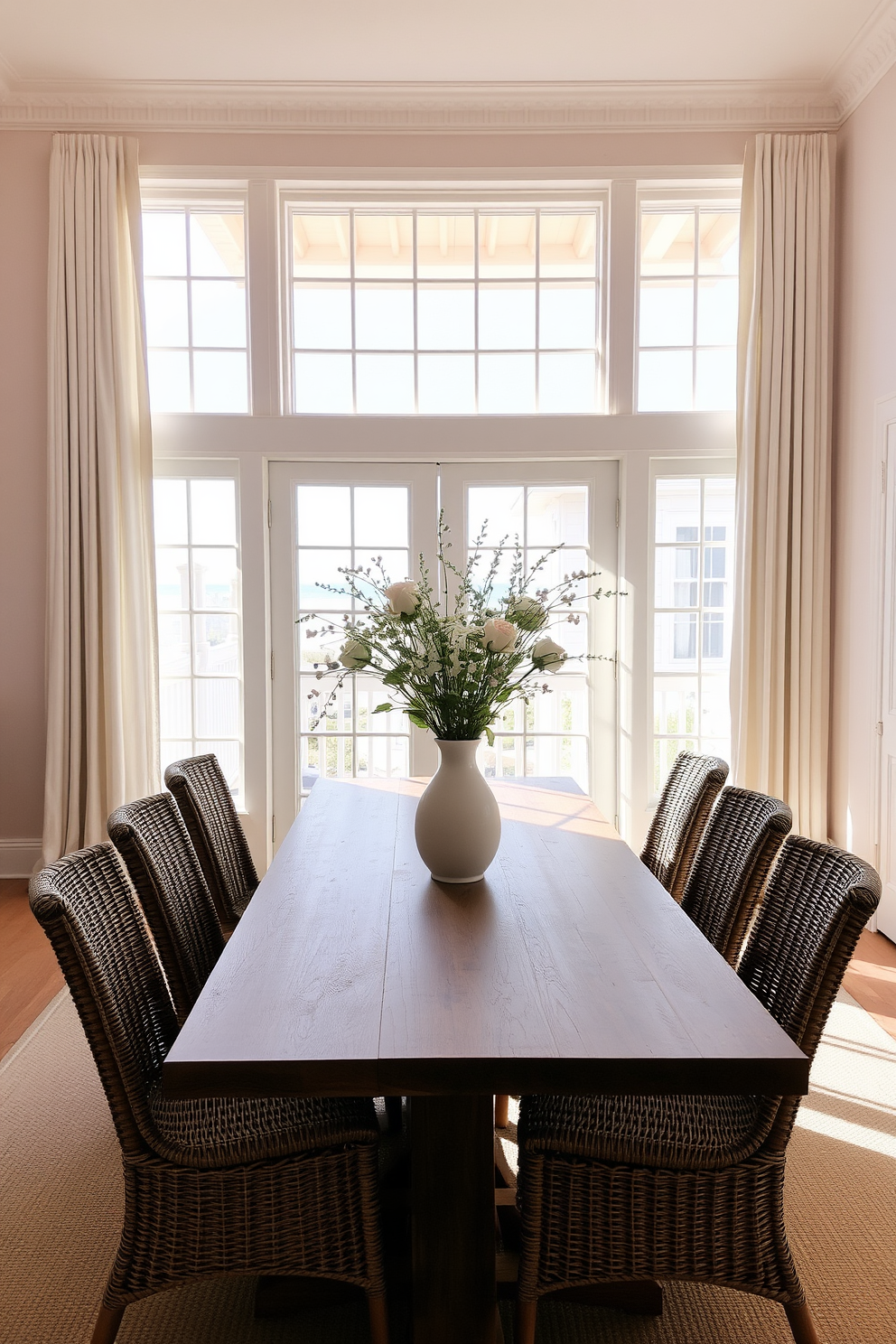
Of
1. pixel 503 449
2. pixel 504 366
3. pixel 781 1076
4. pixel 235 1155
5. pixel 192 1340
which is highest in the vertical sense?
pixel 504 366

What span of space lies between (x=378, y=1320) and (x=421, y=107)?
4527 millimetres

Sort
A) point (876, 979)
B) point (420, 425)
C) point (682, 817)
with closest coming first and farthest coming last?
point (682, 817) < point (876, 979) < point (420, 425)

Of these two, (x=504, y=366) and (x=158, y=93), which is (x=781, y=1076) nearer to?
(x=504, y=366)

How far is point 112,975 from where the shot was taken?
154cm

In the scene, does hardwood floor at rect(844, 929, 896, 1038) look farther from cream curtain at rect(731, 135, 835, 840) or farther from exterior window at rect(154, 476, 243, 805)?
exterior window at rect(154, 476, 243, 805)

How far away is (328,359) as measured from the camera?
4.38 m

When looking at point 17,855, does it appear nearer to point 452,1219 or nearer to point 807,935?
point 452,1219

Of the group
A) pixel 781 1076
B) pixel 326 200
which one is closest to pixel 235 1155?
pixel 781 1076

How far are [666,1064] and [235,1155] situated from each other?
2.39ft

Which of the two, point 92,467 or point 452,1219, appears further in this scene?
point 92,467

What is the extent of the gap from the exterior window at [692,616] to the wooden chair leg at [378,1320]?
3.17m

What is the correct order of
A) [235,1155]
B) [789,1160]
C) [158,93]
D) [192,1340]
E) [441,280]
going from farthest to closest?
1. [441,280]
2. [158,93]
3. [789,1160]
4. [192,1340]
5. [235,1155]

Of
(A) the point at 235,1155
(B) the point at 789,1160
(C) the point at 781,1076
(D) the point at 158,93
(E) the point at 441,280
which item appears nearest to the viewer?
(C) the point at 781,1076

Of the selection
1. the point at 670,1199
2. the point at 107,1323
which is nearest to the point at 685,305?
the point at 670,1199
